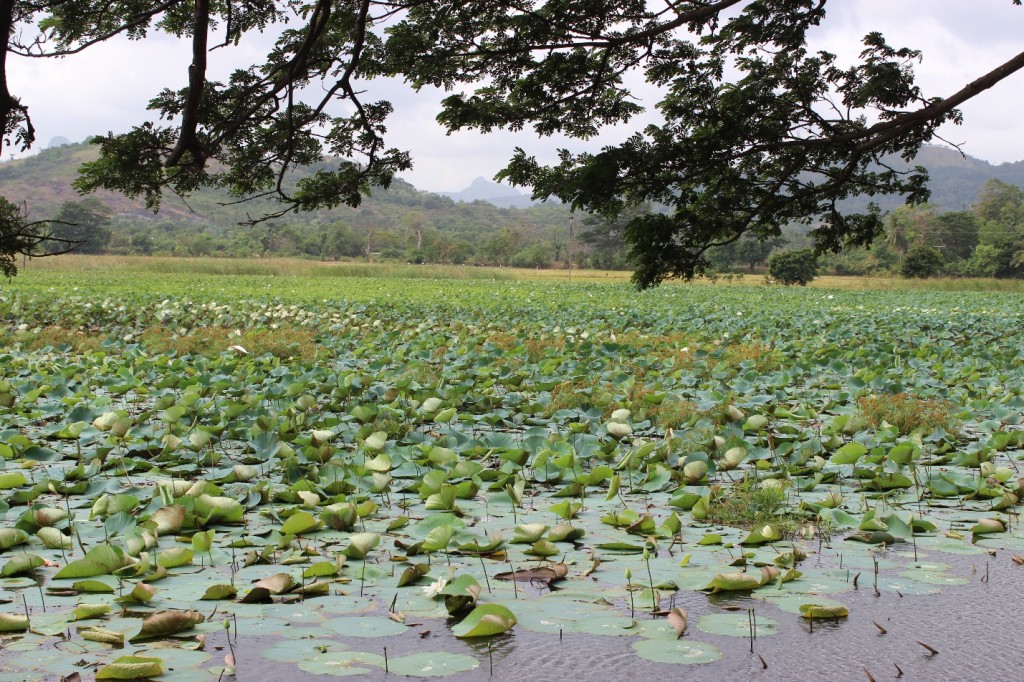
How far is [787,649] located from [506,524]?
1.21 meters

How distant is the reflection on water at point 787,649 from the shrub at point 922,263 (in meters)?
43.8

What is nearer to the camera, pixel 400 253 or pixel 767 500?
pixel 767 500

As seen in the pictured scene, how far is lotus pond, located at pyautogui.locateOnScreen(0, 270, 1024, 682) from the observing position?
82.4 inches

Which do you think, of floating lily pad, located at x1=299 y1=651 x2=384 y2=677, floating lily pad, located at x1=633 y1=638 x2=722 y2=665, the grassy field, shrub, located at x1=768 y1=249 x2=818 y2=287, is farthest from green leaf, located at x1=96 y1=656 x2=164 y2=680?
shrub, located at x1=768 y1=249 x2=818 y2=287

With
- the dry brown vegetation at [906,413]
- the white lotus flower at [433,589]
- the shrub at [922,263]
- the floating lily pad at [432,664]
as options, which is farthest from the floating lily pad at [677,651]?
Answer: the shrub at [922,263]

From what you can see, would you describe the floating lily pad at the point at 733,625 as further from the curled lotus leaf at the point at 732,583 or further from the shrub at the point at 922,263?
the shrub at the point at 922,263

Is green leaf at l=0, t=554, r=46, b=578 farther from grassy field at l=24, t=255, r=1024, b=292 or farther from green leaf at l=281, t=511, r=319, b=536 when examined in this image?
grassy field at l=24, t=255, r=1024, b=292

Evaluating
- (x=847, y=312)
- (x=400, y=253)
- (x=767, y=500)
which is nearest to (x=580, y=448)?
(x=767, y=500)

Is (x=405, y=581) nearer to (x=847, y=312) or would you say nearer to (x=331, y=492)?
(x=331, y=492)

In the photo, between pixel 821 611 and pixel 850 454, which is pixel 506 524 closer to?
pixel 821 611

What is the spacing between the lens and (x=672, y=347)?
28.0 ft

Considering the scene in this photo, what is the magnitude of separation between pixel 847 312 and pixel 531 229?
86.2m

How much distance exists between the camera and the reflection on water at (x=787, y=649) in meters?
1.99

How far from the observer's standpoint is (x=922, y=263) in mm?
41875
